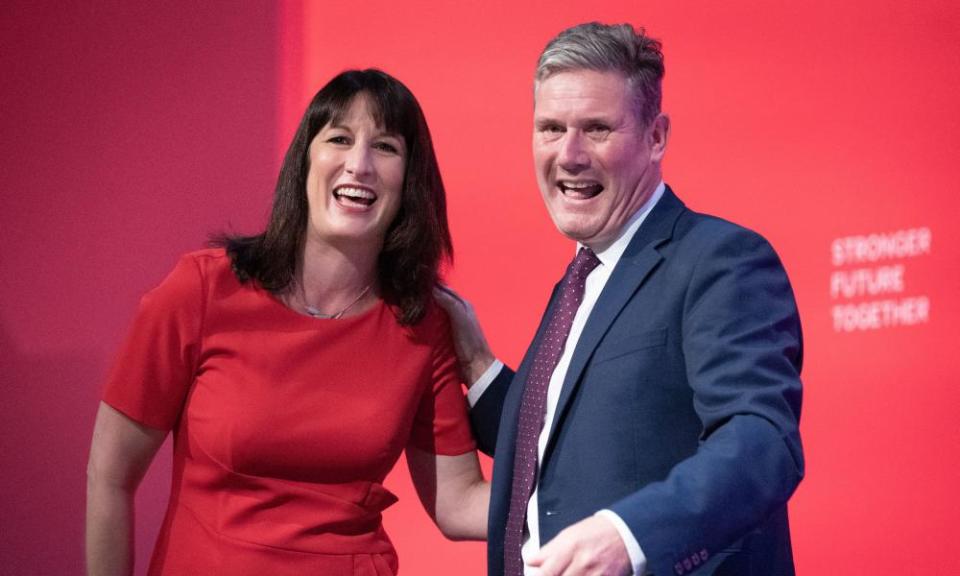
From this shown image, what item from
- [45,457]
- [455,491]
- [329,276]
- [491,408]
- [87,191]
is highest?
[87,191]

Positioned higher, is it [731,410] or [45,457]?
[731,410]

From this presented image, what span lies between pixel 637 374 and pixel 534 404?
8.4 inches

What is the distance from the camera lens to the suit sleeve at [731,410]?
122 cm

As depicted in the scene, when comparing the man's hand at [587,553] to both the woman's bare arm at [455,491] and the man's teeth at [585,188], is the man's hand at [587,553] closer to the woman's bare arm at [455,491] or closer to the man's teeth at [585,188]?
the man's teeth at [585,188]

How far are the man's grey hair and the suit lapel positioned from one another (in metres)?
0.16

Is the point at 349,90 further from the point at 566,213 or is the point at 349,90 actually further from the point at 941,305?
the point at 941,305

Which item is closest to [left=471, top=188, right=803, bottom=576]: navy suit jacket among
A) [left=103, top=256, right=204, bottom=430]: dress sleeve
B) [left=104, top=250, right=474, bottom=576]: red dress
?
[left=104, top=250, right=474, bottom=576]: red dress

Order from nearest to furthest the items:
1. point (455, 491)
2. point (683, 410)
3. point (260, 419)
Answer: point (683, 410), point (260, 419), point (455, 491)

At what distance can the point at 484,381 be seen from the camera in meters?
2.06

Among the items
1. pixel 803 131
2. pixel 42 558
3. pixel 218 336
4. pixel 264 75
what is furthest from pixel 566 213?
pixel 42 558

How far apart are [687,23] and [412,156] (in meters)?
0.93

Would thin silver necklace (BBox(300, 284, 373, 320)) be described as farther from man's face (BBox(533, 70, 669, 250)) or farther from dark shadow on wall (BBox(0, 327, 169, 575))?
dark shadow on wall (BBox(0, 327, 169, 575))

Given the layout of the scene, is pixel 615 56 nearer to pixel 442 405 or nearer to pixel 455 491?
pixel 442 405

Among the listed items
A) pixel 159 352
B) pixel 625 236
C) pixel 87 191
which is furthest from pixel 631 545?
pixel 87 191
